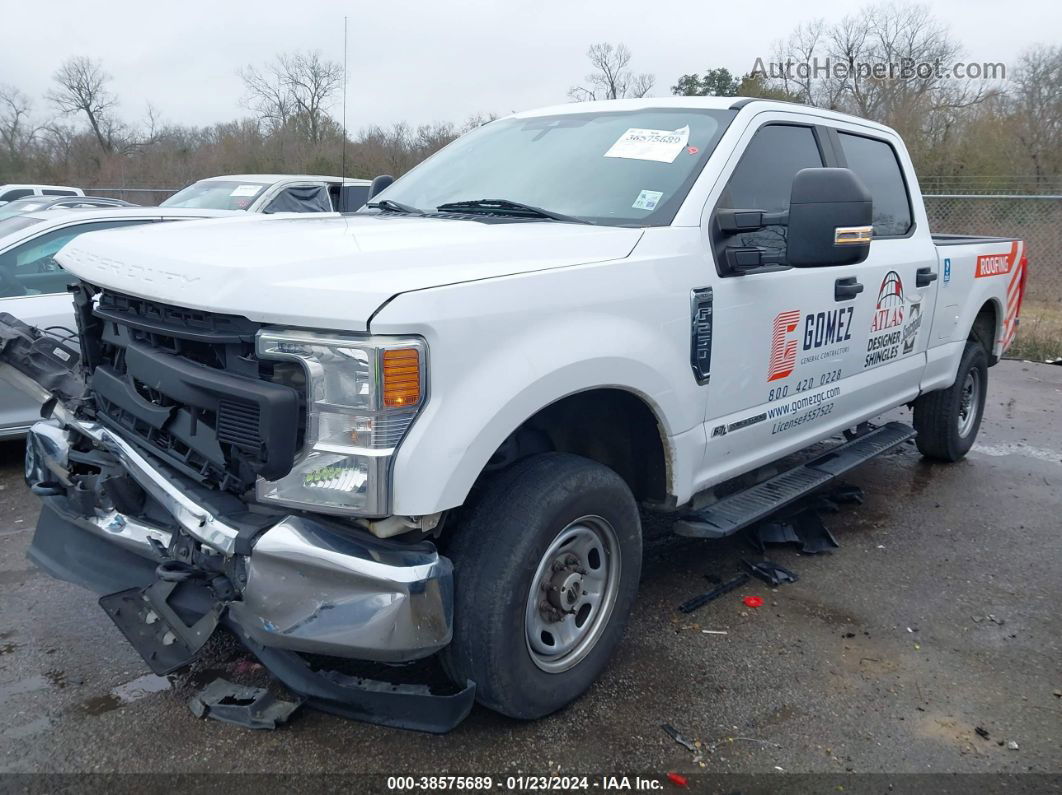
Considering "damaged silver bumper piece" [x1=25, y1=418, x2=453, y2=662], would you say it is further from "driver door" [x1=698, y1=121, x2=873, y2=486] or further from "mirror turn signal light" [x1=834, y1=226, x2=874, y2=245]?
"mirror turn signal light" [x1=834, y1=226, x2=874, y2=245]

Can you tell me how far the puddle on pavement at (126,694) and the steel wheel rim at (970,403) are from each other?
506 cm

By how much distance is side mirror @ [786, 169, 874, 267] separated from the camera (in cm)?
305

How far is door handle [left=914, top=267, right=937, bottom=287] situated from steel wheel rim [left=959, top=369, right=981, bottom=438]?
1.40 m

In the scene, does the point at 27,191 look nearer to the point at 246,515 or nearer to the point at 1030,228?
the point at 1030,228

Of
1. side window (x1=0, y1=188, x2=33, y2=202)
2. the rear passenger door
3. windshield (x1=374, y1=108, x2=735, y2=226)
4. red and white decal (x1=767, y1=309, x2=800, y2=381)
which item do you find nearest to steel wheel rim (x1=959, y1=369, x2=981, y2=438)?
the rear passenger door

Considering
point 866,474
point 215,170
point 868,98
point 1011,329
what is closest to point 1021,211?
point 1011,329

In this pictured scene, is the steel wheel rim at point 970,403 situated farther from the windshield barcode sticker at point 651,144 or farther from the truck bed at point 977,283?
the windshield barcode sticker at point 651,144

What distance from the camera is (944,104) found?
1945 centimetres

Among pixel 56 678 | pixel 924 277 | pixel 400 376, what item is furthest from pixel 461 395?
pixel 924 277

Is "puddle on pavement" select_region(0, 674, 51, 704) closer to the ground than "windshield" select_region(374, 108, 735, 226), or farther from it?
closer to the ground

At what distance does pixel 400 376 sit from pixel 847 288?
2.47m

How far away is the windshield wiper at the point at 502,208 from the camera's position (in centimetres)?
326

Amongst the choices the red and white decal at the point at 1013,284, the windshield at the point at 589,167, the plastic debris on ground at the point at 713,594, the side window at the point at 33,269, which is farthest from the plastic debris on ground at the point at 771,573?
the side window at the point at 33,269

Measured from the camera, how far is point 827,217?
307 centimetres
